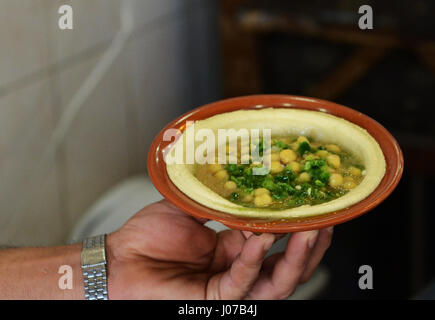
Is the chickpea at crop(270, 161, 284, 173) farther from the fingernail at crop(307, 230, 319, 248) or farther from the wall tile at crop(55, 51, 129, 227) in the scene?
the wall tile at crop(55, 51, 129, 227)

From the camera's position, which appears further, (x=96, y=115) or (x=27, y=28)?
(x=96, y=115)

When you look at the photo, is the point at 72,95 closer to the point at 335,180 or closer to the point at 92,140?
the point at 92,140

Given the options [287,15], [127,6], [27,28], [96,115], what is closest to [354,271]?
[287,15]

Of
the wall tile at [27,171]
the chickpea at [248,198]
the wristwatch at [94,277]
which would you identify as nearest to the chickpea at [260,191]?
the chickpea at [248,198]

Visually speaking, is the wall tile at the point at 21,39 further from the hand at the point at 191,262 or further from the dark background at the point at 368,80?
the dark background at the point at 368,80

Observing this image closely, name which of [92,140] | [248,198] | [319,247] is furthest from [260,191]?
[92,140]
